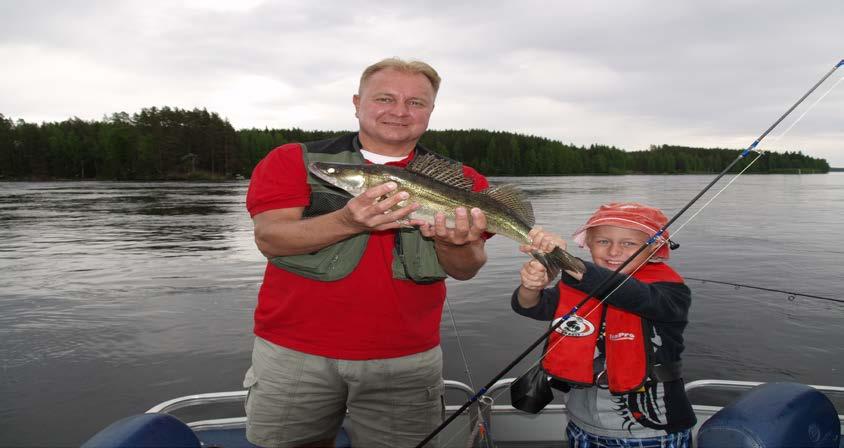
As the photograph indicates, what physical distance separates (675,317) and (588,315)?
1.84 ft

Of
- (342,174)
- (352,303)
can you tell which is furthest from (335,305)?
(342,174)

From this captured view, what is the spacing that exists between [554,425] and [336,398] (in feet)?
8.27

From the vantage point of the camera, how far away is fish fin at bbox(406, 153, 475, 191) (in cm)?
399

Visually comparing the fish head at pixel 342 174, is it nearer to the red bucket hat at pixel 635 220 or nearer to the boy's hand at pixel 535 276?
the boy's hand at pixel 535 276

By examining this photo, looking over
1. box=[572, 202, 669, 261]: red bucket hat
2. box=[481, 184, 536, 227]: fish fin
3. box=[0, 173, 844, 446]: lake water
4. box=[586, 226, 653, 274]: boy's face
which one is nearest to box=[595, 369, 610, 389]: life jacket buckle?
box=[586, 226, 653, 274]: boy's face

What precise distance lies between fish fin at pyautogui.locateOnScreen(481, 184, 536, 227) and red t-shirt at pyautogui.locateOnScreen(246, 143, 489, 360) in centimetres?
97

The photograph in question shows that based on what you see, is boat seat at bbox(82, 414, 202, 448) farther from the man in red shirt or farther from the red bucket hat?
the red bucket hat

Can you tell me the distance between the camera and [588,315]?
12.6ft

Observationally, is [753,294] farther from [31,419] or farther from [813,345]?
[31,419]

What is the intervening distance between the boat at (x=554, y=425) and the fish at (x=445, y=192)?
1.24 m

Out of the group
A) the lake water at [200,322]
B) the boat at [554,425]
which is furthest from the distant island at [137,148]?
the boat at [554,425]

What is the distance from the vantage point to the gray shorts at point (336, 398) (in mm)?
3512

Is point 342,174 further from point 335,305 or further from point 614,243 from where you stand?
point 614,243

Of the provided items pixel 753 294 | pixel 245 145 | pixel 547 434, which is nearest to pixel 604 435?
pixel 547 434
